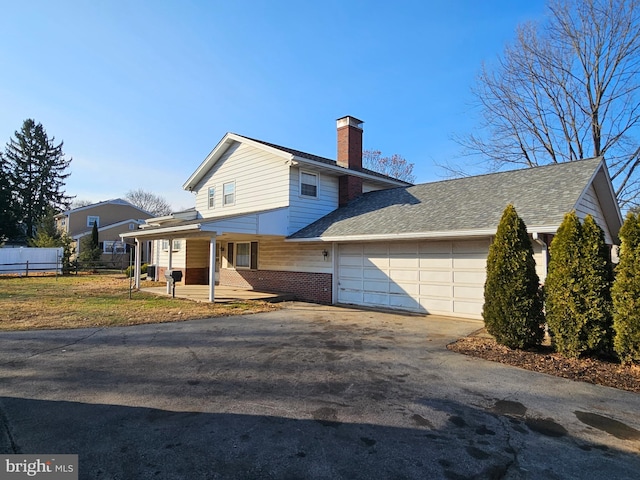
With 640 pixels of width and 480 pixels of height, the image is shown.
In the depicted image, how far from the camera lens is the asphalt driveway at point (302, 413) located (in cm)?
307

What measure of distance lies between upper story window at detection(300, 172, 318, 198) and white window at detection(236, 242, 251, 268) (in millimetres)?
3886

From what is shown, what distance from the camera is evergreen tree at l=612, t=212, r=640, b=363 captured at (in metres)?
5.38

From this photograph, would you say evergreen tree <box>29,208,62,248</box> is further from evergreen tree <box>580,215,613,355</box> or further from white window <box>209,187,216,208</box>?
evergreen tree <box>580,215,613,355</box>

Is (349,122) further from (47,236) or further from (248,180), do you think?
(47,236)

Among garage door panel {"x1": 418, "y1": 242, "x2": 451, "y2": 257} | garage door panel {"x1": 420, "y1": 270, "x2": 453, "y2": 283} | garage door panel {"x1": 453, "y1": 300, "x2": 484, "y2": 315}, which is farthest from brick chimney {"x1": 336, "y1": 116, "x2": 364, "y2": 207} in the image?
garage door panel {"x1": 453, "y1": 300, "x2": 484, "y2": 315}

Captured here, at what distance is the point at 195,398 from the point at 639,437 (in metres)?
4.79

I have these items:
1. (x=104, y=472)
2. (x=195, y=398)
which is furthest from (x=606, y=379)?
(x=104, y=472)

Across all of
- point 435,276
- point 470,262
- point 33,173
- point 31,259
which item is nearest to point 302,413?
point 470,262

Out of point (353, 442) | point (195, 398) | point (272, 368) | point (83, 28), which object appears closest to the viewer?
point (353, 442)

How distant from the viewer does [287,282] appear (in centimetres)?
1444

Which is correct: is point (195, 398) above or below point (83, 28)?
below

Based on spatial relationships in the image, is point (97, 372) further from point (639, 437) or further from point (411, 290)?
point (411, 290)

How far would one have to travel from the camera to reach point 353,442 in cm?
342

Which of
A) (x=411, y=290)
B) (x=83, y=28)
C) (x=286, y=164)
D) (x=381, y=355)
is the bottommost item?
(x=381, y=355)
